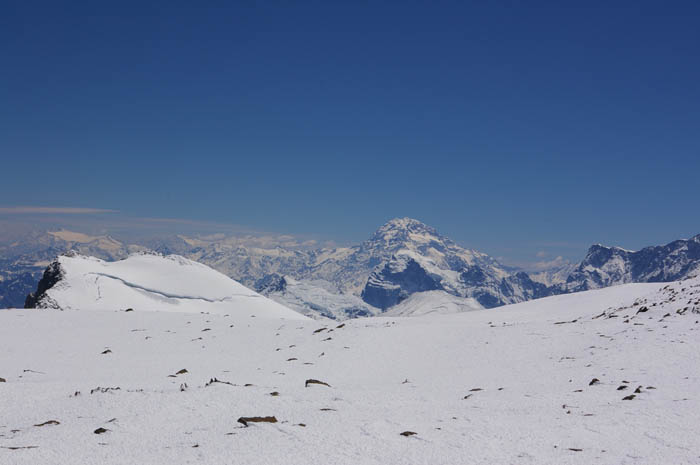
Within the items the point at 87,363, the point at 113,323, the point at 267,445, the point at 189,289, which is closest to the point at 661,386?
the point at 267,445

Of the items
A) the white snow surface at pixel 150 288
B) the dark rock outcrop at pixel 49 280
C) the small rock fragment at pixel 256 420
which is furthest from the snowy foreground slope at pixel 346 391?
the dark rock outcrop at pixel 49 280

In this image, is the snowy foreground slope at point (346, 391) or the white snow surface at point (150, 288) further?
the white snow surface at point (150, 288)

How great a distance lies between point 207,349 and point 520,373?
36.3 feet

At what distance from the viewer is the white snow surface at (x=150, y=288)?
1258 inches

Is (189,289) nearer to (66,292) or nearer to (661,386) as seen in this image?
(66,292)

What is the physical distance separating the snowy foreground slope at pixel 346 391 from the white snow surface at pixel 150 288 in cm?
1257

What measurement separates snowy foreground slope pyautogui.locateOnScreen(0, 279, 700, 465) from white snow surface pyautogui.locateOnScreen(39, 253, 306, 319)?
1257 cm

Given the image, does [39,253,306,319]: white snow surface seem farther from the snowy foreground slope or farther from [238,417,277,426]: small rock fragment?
[238,417,277,426]: small rock fragment

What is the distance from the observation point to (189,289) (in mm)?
38250

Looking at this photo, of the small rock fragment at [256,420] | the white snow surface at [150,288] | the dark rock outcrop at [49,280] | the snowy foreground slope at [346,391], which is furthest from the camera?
the dark rock outcrop at [49,280]

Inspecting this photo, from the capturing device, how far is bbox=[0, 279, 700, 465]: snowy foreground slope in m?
5.64

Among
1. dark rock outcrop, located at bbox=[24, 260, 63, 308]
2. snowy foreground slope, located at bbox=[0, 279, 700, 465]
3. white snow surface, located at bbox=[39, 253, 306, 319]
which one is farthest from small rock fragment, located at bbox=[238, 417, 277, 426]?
dark rock outcrop, located at bbox=[24, 260, 63, 308]

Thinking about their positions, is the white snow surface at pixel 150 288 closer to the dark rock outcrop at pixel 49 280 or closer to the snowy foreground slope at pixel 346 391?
the dark rock outcrop at pixel 49 280

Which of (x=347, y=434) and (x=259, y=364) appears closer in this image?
(x=347, y=434)
